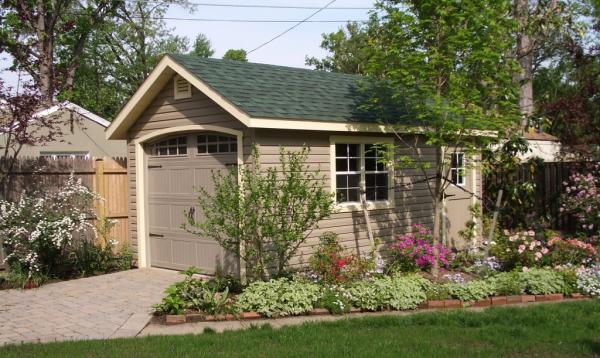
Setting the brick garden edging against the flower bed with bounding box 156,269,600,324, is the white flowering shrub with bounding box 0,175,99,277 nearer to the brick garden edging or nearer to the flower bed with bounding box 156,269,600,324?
the flower bed with bounding box 156,269,600,324

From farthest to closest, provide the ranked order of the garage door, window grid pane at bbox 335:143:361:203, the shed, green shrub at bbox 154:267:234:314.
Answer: window grid pane at bbox 335:143:361:203 < the garage door < the shed < green shrub at bbox 154:267:234:314

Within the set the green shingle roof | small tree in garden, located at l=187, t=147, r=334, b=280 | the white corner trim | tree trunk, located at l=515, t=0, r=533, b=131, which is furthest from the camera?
tree trunk, located at l=515, t=0, r=533, b=131

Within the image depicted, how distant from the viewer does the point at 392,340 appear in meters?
5.98

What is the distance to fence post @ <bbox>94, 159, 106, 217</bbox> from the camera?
1100cm

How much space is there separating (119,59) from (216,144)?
1056 inches

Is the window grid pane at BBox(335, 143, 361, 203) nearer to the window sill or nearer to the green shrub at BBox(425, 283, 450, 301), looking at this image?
the window sill

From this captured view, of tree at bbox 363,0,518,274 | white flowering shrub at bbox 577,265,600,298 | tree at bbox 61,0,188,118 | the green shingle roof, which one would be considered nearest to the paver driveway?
the green shingle roof

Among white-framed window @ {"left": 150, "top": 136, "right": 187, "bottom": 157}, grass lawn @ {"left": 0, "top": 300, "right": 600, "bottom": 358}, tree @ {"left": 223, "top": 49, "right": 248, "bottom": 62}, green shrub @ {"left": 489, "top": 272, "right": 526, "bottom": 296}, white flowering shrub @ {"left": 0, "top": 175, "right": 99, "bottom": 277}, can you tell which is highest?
tree @ {"left": 223, "top": 49, "right": 248, "bottom": 62}

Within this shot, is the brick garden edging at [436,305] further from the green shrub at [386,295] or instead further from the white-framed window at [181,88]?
the white-framed window at [181,88]

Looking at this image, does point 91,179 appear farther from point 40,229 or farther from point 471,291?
point 471,291

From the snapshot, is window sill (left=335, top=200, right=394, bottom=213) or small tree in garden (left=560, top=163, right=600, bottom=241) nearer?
window sill (left=335, top=200, right=394, bottom=213)

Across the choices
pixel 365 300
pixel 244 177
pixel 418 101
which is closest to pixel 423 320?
pixel 365 300

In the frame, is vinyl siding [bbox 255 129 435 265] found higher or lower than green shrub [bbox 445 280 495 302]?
higher

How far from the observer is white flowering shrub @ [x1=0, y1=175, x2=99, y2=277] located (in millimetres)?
9250
